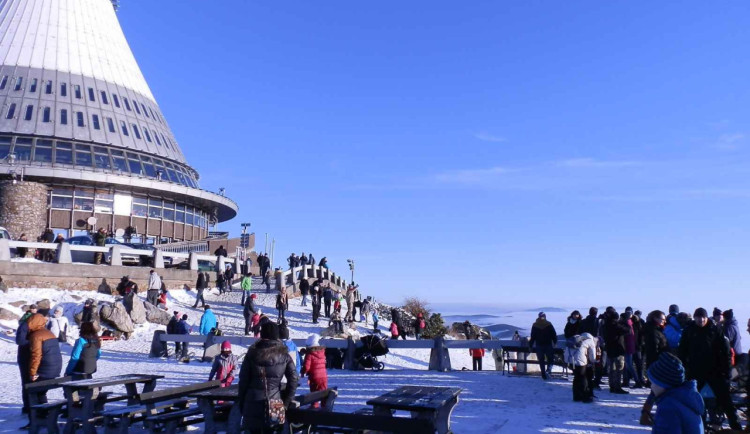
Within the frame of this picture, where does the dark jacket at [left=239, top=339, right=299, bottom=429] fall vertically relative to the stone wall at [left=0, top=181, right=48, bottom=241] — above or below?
below

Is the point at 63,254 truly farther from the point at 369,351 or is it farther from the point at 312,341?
the point at 312,341

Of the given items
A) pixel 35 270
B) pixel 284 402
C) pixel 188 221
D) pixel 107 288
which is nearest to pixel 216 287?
pixel 107 288

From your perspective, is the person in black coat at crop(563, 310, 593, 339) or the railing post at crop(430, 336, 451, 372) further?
the railing post at crop(430, 336, 451, 372)

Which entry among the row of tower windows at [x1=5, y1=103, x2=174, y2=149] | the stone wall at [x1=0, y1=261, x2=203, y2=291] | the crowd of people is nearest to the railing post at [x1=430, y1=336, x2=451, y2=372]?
the crowd of people

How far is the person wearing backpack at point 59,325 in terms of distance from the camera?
17391mm

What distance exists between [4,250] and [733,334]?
76.3 feet

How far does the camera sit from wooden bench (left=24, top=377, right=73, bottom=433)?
27.9 feet

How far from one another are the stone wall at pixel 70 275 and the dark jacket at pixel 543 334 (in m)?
17.9

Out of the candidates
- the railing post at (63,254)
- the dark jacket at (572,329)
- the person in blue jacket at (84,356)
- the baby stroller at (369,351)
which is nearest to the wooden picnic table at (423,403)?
the person in blue jacket at (84,356)

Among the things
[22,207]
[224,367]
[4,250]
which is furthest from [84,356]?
[22,207]

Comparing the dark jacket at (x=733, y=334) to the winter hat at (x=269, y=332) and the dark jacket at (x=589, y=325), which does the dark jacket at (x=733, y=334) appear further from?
the winter hat at (x=269, y=332)

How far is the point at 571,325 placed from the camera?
563 inches

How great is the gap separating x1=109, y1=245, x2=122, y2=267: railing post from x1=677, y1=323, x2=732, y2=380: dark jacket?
75.5 ft

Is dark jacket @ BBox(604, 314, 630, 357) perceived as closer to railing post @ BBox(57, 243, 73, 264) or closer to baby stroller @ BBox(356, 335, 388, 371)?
baby stroller @ BBox(356, 335, 388, 371)
